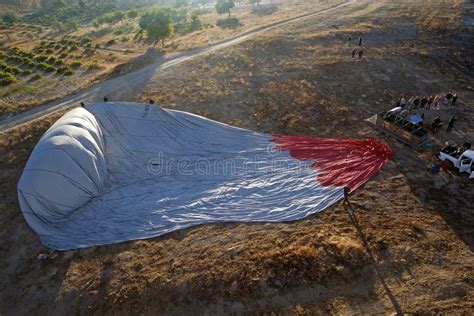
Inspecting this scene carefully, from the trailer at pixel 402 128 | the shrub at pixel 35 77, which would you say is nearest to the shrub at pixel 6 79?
the shrub at pixel 35 77

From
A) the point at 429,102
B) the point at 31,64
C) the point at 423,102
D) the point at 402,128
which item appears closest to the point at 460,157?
the point at 402,128

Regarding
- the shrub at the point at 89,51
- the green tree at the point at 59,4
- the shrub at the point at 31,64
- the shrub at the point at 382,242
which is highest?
the green tree at the point at 59,4

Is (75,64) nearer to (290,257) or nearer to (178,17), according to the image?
(178,17)

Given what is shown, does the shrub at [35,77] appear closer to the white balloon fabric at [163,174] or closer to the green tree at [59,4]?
the white balloon fabric at [163,174]

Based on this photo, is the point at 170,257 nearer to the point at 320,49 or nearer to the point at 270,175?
the point at 270,175

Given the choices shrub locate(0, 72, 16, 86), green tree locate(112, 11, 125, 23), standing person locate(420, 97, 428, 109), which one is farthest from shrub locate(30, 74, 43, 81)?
green tree locate(112, 11, 125, 23)

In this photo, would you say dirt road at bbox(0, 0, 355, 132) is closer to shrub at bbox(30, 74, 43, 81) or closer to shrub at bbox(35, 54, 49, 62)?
→ shrub at bbox(30, 74, 43, 81)
